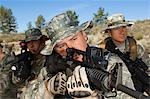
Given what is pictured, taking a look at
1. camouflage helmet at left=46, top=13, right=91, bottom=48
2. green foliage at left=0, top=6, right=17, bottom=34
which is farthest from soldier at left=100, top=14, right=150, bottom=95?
green foliage at left=0, top=6, right=17, bottom=34

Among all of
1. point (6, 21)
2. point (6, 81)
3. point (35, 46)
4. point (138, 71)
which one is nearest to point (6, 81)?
point (6, 81)

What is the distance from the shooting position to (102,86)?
2.99 m

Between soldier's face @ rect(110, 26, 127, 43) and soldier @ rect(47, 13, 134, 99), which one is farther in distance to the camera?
soldier's face @ rect(110, 26, 127, 43)

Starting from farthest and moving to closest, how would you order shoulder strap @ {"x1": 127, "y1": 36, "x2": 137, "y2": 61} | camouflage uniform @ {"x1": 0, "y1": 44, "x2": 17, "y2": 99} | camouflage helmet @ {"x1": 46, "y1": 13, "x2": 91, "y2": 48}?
camouflage uniform @ {"x1": 0, "y1": 44, "x2": 17, "y2": 99} → shoulder strap @ {"x1": 127, "y1": 36, "x2": 137, "y2": 61} → camouflage helmet @ {"x1": 46, "y1": 13, "x2": 91, "y2": 48}

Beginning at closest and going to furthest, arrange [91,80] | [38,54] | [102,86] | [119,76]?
[119,76], [102,86], [91,80], [38,54]

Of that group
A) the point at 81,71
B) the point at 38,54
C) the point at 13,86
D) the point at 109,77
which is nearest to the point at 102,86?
the point at 109,77

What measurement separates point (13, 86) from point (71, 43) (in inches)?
114

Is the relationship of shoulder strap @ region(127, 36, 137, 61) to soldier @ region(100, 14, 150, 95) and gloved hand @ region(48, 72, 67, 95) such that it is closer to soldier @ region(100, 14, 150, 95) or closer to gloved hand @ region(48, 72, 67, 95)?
soldier @ region(100, 14, 150, 95)

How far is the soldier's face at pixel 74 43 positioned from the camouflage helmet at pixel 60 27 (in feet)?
0.12

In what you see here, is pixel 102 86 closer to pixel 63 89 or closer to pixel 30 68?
pixel 63 89

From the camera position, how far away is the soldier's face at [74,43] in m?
3.42

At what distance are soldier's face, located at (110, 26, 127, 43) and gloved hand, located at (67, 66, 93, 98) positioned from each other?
1883 millimetres

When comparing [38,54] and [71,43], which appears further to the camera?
[38,54]

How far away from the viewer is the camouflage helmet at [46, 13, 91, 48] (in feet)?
11.7
